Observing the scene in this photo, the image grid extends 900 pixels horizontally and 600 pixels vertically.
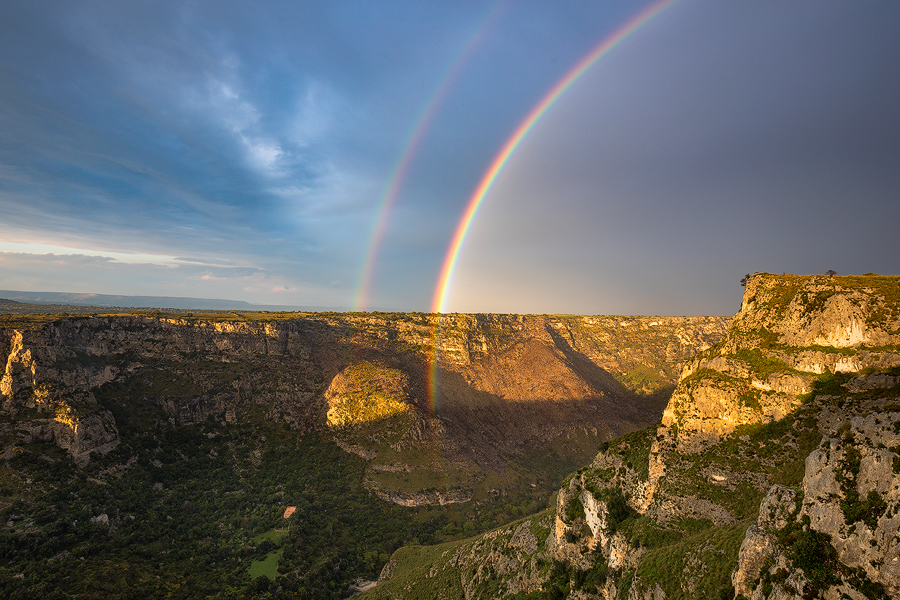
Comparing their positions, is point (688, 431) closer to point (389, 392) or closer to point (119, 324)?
point (389, 392)

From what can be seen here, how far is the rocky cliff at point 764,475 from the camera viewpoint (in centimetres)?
2080

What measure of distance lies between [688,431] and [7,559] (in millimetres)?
115333

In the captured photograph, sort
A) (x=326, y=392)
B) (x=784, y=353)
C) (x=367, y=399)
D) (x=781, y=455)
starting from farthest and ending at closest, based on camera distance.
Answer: (x=326, y=392)
(x=367, y=399)
(x=784, y=353)
(x=781, y=455)

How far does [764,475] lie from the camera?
113 ft

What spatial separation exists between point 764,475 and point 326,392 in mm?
145120

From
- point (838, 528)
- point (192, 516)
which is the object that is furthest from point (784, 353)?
point (192, 516)

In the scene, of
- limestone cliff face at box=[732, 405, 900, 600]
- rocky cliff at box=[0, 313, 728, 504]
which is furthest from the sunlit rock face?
rocky cliff at box=[0, 313, 728, 504]

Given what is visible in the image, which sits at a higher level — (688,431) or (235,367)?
(688,431)

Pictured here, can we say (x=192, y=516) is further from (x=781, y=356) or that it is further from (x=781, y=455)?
(x=781, y=356)

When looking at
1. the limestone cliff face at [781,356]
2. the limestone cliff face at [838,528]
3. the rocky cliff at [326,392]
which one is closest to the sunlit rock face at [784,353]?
the limestone cliff face at [781,356]

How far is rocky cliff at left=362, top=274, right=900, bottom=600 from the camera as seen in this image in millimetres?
20797

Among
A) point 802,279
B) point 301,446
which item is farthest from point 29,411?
point 802,279

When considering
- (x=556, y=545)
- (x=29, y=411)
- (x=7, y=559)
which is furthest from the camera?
(x=29, y=411)

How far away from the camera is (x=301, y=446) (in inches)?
5394
